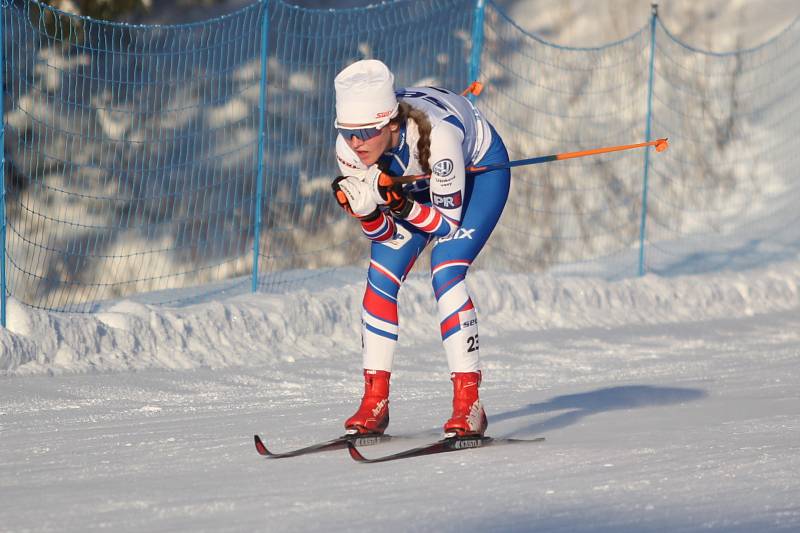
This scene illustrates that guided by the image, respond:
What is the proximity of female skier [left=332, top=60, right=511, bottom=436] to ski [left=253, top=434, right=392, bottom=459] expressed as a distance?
0.12 feet

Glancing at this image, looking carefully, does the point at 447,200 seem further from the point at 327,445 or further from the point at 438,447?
the point at 327,445

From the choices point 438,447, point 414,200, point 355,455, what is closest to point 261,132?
point 414,200

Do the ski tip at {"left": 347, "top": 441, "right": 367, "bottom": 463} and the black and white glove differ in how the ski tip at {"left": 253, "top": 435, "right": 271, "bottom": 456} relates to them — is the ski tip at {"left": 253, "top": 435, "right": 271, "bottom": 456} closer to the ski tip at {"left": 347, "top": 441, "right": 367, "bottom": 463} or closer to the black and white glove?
the ski tip at {"left": 347, "top": 441, "right": 367, "bottom": 463}

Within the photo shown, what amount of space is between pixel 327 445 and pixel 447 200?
3.60 feet

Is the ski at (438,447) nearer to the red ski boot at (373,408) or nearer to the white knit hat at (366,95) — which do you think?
the red ski boot at (373,408)

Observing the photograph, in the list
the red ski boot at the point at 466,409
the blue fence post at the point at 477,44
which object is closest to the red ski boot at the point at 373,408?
the red ski boot at the point at 466,409

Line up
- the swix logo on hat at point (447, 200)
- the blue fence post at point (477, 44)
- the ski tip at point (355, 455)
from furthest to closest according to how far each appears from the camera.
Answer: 1. the blue fence post at point (477, 44)
2. the swix logo on hat at point (447, 200)
3. the ski tip at point (355, 455)

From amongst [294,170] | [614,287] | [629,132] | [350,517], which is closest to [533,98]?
[629,132]

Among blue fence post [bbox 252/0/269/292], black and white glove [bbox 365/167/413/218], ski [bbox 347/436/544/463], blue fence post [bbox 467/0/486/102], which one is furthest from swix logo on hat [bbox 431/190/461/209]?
blue fence post [bbox 467/0/486/102]

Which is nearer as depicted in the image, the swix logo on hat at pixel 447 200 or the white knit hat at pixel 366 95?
the white knit hat at pixel 366 95

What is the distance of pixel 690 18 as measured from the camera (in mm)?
19609

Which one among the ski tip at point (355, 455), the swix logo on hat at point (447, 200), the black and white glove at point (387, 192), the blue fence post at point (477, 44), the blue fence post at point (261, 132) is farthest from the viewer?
the blue fence post at point (477, 44)

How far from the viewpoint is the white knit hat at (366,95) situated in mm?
5051

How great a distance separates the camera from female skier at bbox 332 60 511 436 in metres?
5.07
